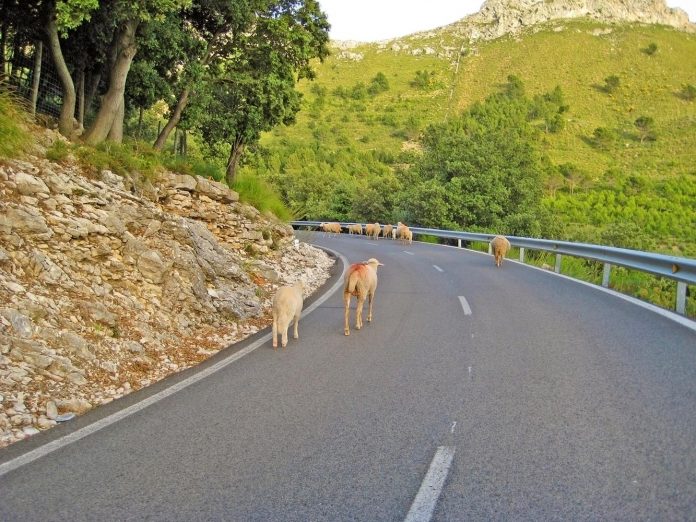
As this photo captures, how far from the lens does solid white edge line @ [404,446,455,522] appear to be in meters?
3.19

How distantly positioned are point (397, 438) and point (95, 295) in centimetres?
491

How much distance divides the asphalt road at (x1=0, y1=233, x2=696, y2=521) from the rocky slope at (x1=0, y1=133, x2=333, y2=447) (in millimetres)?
661

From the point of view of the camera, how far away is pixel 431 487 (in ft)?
11.4

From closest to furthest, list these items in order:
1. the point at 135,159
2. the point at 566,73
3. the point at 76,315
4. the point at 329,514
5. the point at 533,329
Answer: the point at 329,514
the point at 76,315
the point at 533,329
the point at 135,159
the point at 566,73

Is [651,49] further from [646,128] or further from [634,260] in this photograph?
[634,260]

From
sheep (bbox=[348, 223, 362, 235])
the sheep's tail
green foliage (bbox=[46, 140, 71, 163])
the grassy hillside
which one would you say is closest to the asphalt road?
the sheep's tail

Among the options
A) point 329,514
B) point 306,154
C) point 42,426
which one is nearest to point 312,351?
point 42,426

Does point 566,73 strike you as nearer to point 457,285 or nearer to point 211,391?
point 457,285

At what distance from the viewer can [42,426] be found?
15.8 feet

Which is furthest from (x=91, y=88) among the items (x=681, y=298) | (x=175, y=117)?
(x=681, y=298)

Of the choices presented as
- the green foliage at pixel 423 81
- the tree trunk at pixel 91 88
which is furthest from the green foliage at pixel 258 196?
the green foliage at pixel 423 81

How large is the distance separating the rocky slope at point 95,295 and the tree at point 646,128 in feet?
248

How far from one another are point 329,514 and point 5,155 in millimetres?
7788

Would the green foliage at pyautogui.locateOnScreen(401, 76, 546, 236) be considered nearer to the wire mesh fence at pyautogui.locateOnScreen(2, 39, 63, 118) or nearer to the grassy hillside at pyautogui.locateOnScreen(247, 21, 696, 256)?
the grassy hillside at pyautogui.locateOnScreen(247, 21, 696, 256)
